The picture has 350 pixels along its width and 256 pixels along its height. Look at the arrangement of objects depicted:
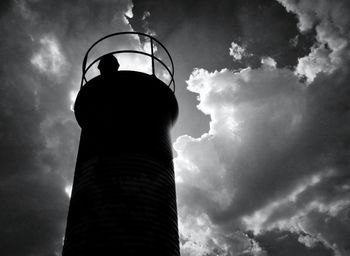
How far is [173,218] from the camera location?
734cm

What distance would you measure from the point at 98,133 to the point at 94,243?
312cm

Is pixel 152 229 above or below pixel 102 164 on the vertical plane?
below

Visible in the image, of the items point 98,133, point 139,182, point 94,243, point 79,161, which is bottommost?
point 94,243

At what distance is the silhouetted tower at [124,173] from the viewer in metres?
Answer: 6.32

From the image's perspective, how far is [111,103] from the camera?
8.52 m

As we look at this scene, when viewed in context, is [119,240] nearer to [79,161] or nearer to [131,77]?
[79,161]

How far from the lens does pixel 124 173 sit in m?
7.04

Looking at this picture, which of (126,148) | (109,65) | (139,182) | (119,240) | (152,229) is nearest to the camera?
(119,240)

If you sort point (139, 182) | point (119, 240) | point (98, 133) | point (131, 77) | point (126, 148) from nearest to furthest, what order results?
point (119, 240)
point (139, 182)
point (126, 148)
point (98, 133)
point (131, 77)

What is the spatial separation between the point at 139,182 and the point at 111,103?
113 inches

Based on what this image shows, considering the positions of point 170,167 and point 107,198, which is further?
point 170,167

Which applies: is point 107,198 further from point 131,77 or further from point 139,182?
point 131,77

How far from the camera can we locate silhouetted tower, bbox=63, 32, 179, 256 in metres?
6.32

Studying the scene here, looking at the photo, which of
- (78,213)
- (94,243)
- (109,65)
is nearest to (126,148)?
(78,213)
